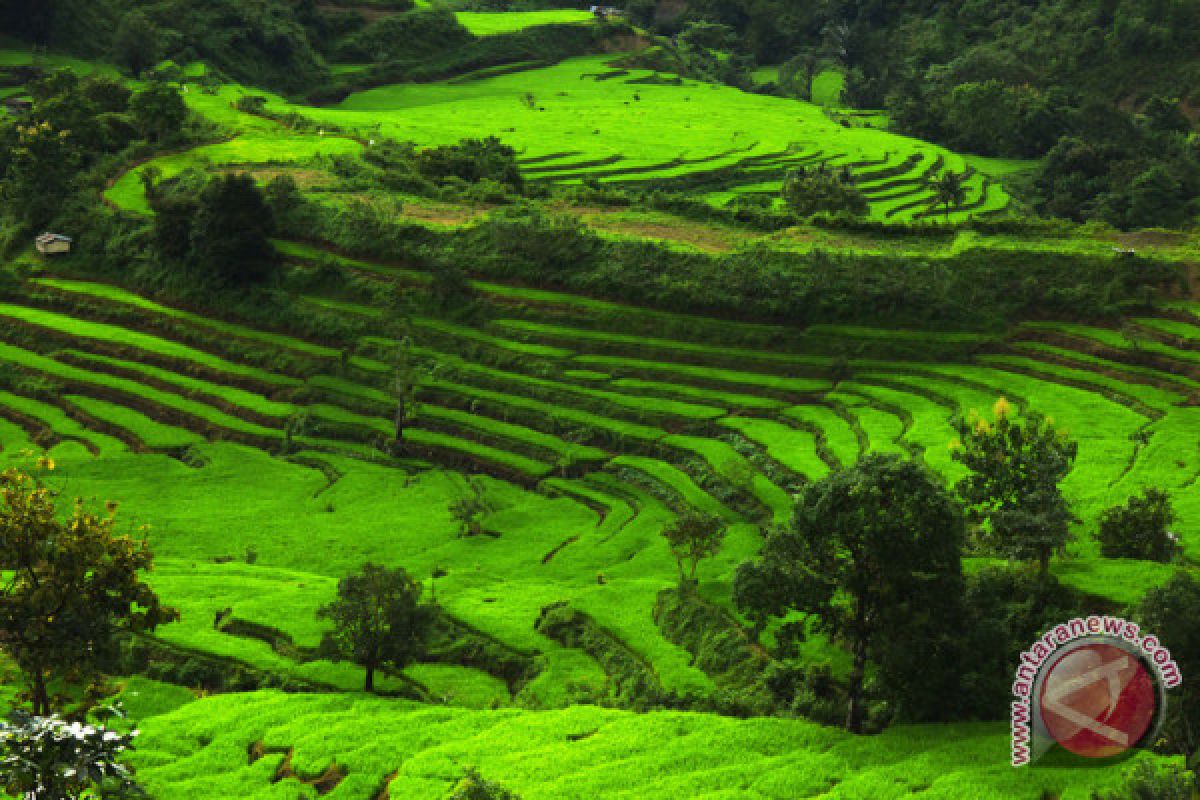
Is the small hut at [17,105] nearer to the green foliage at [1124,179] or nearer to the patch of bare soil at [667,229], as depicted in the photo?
the patch of bare soil at [667,229]

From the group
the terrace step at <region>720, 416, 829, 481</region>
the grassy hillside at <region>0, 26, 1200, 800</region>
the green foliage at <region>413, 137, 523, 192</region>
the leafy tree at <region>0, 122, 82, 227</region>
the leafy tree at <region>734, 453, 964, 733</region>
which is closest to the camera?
the leafy tree at <region>734, 453, 964, 733</region>

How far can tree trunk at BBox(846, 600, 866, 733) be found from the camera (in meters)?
24.7

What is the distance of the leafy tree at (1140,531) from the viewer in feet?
104

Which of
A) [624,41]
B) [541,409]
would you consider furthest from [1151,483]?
[624,41]

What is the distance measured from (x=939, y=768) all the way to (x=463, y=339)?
3689cm

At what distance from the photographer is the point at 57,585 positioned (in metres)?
20.9

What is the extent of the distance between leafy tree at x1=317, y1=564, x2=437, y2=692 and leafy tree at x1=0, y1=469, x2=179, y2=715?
744cm

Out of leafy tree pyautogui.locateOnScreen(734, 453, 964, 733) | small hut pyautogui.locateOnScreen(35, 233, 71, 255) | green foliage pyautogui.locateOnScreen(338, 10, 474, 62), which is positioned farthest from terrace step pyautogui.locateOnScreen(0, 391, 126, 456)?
green foliage pyautogui.locateOnScreen(338, 10, 474, 62)

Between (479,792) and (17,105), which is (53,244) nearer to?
(17,105)

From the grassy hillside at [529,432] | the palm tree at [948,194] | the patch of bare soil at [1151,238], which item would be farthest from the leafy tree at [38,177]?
the patch of bare soil at [1151,238]

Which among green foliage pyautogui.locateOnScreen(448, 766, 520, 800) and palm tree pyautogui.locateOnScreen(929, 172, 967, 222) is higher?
palm tree pyautogui.locateOnScreen(929, 172, 967, 222)

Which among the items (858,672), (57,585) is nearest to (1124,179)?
(858,672)

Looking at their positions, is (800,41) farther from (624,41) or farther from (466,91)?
(466,91)
